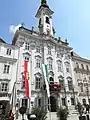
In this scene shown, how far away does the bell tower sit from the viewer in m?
37.2

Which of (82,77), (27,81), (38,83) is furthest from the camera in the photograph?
(82,77)

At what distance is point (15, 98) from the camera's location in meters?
22.7

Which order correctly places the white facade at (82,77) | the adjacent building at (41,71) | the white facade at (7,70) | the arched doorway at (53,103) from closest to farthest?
the white facade at (7,70)
the adjacent building at (41,71)
the arched doorway at (53,103)
the white facade at (82,77)

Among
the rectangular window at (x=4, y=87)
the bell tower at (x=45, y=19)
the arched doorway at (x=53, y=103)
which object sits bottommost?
the arched doorway at (x=53, y=103)

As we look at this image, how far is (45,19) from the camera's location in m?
38.7

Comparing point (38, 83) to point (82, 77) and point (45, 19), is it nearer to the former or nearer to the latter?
point (82, 77)

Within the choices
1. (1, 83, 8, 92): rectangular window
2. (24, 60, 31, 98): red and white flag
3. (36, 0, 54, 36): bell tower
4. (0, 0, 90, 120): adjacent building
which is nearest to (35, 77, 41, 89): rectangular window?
(0, 0, 90, 120): adjacent building

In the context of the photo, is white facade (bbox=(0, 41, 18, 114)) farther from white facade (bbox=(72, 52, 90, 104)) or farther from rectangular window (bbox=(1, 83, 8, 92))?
white facade (bbox=(72, 52, 90, 104))

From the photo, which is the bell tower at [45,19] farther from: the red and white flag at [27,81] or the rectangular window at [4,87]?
the rectangular window at [4,87]

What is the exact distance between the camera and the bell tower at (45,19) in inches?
1464

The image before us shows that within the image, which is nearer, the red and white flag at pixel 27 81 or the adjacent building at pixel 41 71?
the red and white flag at pixel 27 81

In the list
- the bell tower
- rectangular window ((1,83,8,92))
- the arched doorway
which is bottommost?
the arched doorway

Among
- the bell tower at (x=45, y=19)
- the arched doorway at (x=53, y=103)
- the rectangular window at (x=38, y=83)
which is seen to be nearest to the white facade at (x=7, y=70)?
the rectangular window at (x=38, y=83)

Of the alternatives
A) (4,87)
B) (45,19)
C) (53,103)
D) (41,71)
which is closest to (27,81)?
(4,87)
